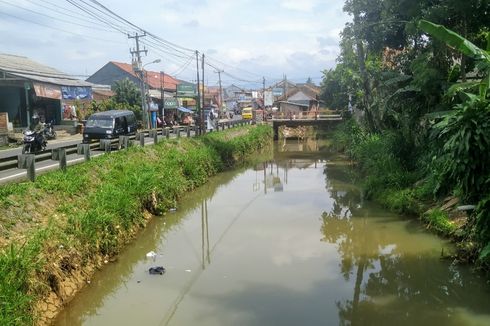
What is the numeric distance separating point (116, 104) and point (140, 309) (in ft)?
98.8

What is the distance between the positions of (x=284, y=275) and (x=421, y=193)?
6.10 m

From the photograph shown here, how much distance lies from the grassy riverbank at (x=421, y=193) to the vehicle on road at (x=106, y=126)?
468 inches

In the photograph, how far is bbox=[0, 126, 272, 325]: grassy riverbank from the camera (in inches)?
277

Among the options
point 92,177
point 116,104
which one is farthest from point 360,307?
point 116,104

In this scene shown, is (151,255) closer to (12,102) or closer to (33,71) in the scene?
(12,102)

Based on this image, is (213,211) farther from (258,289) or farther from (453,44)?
(453,44)

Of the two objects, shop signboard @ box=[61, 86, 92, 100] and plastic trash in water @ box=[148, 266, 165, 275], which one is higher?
shop signboard @ box=[61, 86, 92, 100]

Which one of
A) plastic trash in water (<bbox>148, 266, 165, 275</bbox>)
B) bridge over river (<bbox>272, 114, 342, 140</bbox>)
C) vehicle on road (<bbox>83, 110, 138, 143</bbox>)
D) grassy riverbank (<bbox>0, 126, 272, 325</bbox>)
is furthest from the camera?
bridge over river (<bbox>272, 114, 342, 140</bbox>)

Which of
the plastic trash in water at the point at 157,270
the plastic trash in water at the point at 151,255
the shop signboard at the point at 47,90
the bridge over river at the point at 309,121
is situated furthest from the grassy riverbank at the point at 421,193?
the bridge over river at the point at 309,121

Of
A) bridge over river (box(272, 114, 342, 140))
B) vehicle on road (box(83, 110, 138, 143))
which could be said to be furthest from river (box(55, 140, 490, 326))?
bridge over river (box(272, 114, 342, 140))

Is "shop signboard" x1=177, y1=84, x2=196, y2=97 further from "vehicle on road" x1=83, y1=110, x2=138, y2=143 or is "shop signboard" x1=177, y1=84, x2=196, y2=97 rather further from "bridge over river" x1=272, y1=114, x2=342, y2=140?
"vehicle on road" x1=83, y1=110, x2=138, y2=143

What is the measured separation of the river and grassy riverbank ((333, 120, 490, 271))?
0.39 meters

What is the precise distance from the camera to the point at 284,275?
31.3 feet

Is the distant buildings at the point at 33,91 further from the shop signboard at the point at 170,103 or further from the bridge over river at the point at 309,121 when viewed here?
the bridge over river at the point at 309,121
